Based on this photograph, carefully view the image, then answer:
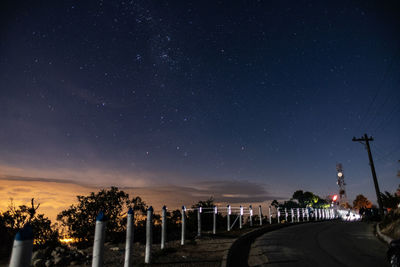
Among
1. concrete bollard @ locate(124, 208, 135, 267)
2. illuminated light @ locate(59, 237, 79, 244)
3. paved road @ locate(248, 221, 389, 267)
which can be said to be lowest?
illuminated light @ locate(59, 237, 79, 244)

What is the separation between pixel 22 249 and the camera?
2215 millimetres

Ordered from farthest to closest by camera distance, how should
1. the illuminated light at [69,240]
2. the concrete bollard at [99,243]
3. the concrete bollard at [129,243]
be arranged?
the illuminated light at [69,240], the concrete bollard at [129,243], the concrete bollard at [99,243]

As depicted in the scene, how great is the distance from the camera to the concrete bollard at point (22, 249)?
219 centimetres

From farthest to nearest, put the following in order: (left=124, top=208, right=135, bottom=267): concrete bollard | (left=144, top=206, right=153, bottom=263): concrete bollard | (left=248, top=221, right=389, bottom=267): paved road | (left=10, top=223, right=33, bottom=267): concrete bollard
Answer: (left=248, top=221, right=389, bottom=267): paved road, (left=144, top=206, right=153, bottom=263): concrete bollard, (left=124, top=208, right=135, bottom=267): concrete bollard, (left=10, top=223, right=33, bottom=267): concrete bollard

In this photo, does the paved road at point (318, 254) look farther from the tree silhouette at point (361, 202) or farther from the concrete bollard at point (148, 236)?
the tree silhouette at point (361, 202)

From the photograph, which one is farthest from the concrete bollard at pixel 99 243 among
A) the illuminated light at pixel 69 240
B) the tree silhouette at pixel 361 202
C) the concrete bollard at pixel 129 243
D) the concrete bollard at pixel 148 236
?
the tree silhouette at pixel 361 202

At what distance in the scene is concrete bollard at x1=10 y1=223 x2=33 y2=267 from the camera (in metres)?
2.19

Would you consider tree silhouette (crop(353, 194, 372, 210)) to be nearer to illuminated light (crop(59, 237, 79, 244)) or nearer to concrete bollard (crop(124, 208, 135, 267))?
illuminated light (crop(59, 237, 79, 244))

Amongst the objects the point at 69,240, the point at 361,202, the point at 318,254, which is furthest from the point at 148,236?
the point at 361,202

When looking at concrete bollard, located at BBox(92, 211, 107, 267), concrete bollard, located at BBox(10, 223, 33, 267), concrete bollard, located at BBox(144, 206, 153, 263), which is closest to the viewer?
concrete bollard, located at BBox(10, 223, 33, 267)

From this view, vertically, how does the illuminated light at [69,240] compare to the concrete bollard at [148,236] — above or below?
below

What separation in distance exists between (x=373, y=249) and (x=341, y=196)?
297 ft

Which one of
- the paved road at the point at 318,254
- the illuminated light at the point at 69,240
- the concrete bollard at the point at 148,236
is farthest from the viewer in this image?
the illuminated light at the point at 69,240

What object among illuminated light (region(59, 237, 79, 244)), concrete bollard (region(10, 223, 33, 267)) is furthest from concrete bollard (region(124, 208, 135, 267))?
illuminated light (region(59, 237, 79, 244))
